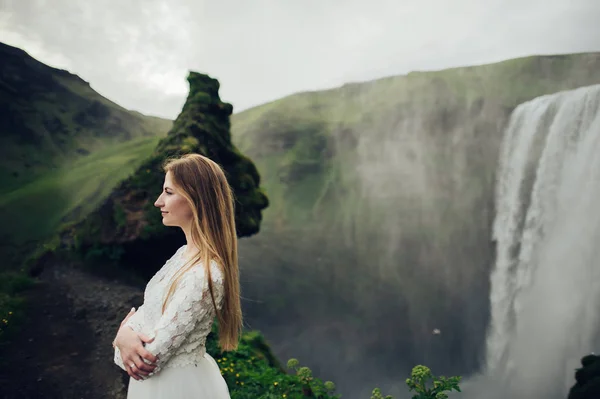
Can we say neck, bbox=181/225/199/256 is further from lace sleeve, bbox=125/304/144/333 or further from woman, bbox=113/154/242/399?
lace sleeve, bbox=125/304/144/333

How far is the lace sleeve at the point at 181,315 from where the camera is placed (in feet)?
4.45

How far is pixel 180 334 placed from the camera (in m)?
1.37

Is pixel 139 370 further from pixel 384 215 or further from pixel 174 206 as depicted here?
pixel 384 215

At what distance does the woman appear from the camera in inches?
54.0

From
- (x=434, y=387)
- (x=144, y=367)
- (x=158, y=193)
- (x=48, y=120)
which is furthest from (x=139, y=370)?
(x=48, y=120)

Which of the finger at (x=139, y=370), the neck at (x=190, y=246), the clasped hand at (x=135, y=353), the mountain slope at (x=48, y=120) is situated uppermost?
the mountain slope at (x=48, y=120)

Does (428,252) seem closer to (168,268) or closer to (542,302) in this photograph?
(542,302)

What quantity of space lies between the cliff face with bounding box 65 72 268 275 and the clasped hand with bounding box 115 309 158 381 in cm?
629

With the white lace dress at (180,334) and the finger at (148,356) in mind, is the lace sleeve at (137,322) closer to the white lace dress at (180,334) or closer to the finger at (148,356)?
the white lace dress at (180,334)

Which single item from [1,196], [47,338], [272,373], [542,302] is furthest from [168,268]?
[542,302]

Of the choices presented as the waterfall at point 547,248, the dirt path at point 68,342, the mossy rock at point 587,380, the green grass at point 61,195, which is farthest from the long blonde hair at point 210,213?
the green grass at point 61,195

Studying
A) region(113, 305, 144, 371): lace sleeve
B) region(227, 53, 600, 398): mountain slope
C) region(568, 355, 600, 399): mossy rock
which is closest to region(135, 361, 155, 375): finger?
region(113, 305, 144, 371): lace sleeve

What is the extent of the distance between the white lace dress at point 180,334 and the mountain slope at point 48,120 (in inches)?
322

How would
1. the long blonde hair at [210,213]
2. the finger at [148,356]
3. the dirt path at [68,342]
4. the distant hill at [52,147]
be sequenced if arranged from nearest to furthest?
the finger at [148,356], the long blonde hair at [210,213], the dirt path at [68,342], the distant hill at [52,147]
